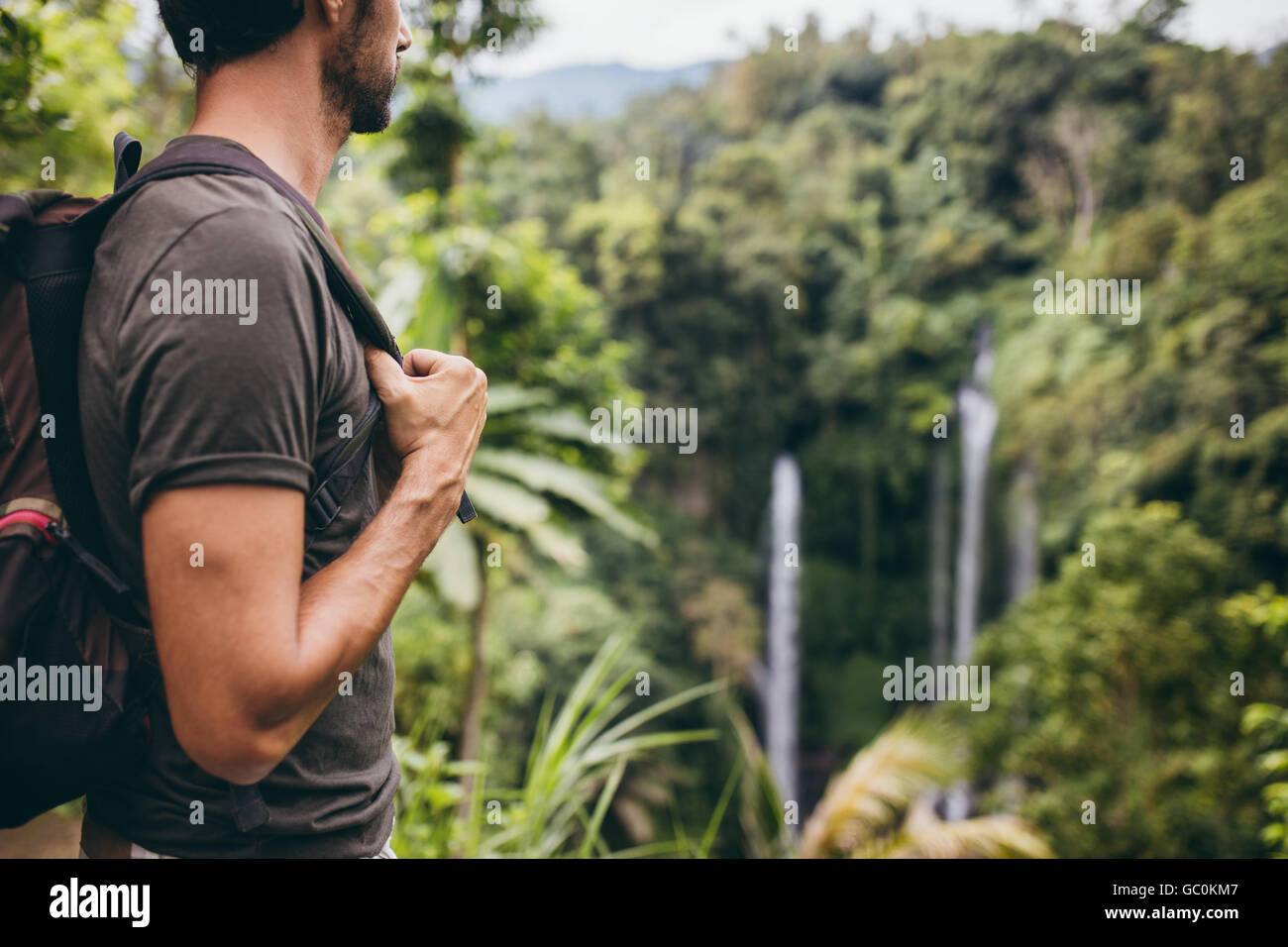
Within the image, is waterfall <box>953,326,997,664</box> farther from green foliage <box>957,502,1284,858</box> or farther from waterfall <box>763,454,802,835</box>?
green foliage <box>957,502,1284,858</box>

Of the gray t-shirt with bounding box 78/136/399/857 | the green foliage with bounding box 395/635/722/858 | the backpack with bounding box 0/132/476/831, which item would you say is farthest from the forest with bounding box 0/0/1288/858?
the backpack with bounding box 0/132/476/831

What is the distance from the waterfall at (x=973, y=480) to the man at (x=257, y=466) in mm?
18142

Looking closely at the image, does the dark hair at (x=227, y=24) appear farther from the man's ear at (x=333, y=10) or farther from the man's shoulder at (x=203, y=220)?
the man's shoulder at (x=203, y=220)

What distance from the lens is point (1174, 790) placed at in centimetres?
855

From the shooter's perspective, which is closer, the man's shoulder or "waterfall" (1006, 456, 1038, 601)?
the man's shoulder

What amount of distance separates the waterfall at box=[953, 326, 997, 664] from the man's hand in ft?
59.4

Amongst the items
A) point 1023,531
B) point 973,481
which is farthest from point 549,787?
point 973,481

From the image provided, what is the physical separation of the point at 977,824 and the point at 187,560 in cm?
389

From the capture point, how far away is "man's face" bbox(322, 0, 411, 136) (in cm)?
89

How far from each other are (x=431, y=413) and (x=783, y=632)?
1875 cm

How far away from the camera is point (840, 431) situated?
67.7 ft

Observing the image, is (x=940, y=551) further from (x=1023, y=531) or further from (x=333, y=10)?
(x=333, y=10)
